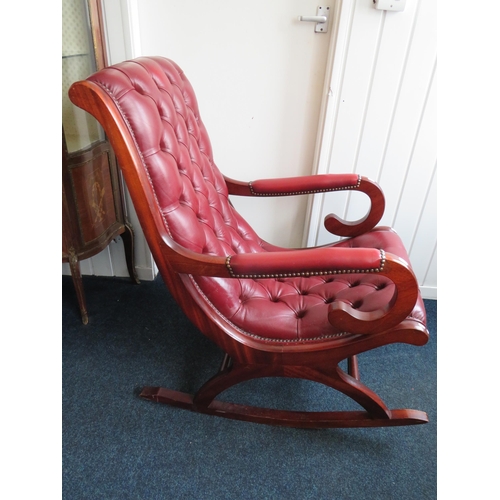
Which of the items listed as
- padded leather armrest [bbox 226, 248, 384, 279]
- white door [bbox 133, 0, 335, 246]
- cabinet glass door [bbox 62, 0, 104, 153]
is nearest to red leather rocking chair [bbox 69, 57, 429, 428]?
padded leather armrest [bbox 226, 248, 384, 279]

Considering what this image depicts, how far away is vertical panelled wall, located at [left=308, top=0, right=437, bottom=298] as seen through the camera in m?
1.34

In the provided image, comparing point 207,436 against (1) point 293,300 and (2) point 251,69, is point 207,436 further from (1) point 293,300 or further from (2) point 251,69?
(2) point 251,69

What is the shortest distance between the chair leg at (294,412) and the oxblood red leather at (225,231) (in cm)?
14

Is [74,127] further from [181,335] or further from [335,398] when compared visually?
[335,398]

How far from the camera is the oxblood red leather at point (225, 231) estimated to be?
90 cm

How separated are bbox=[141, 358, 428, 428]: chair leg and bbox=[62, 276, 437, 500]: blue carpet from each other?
47mm

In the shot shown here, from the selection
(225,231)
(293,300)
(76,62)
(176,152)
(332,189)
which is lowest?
(293,300)

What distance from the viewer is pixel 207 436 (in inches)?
47.8

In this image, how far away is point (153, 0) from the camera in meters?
1.41

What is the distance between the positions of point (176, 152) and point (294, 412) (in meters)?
0.91

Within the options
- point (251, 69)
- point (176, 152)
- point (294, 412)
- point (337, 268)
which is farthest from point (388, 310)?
point (251, 69)
